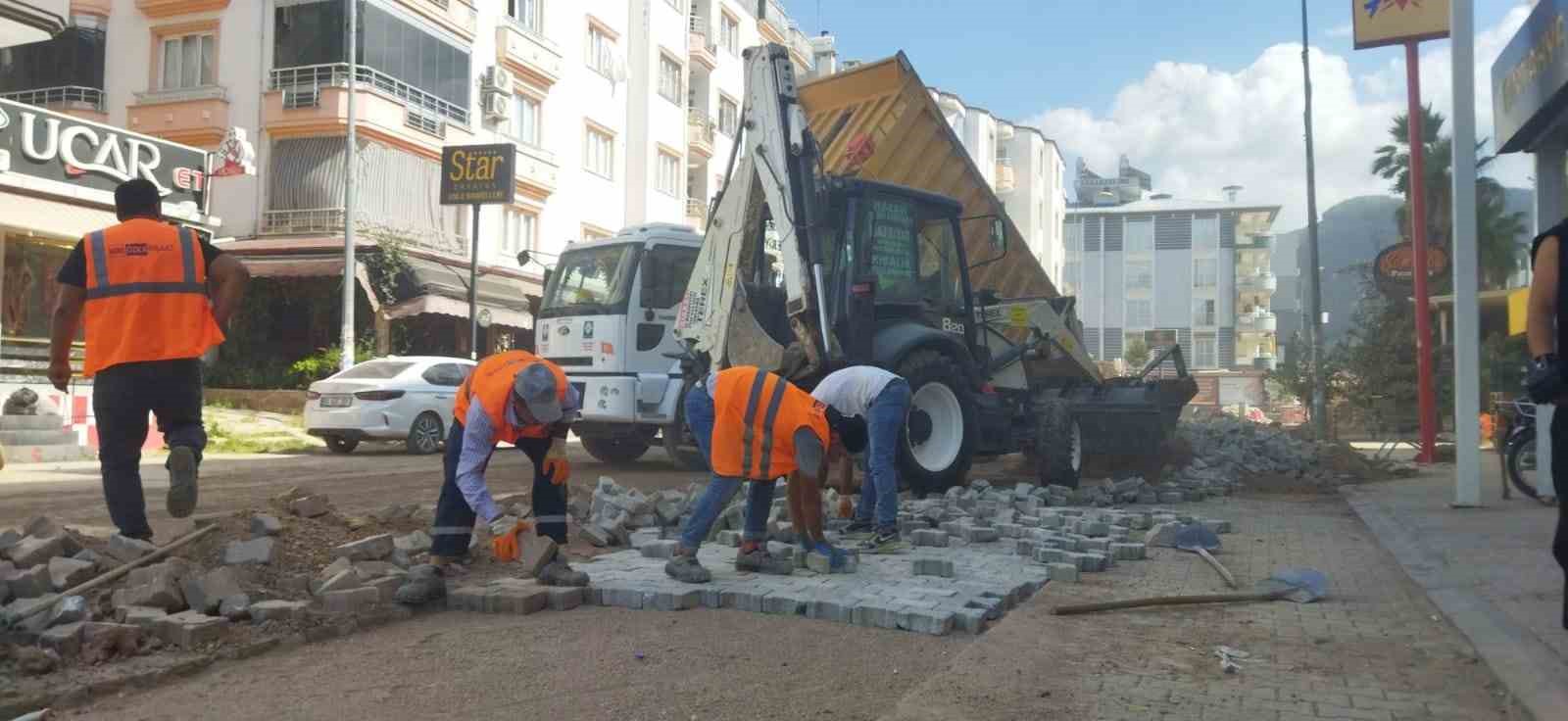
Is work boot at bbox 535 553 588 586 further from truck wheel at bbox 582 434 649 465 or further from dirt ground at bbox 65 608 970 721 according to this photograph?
truck wheel at bbox 582 434 649 465

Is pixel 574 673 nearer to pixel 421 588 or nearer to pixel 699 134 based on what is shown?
Answer: pixel 421 588

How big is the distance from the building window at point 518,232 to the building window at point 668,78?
8.08m

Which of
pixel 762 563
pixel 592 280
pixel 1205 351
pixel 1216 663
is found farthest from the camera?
pixel 1205 351

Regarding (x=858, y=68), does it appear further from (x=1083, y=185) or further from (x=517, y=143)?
(x=1083, y=185)

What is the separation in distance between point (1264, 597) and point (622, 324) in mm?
7738

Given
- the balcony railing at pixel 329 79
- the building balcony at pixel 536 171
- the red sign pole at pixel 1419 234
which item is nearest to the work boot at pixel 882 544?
the red sign pole at pixel 1419 234

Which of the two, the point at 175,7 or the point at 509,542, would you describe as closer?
the point at 509,542

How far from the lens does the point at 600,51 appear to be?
3247 centimetres

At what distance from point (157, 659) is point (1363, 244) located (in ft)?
337

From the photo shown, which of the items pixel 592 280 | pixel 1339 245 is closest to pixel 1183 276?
pixel 1339 245

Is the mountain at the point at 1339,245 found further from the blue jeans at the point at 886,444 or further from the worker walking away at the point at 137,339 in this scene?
the worker walking away at the point at 137,339

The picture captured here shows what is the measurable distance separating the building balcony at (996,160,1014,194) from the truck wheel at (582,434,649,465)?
47507mm

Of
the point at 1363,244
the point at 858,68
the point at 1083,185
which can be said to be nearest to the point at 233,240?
the point at 858,68

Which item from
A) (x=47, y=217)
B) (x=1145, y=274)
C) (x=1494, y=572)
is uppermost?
(x=1145, y=274)
